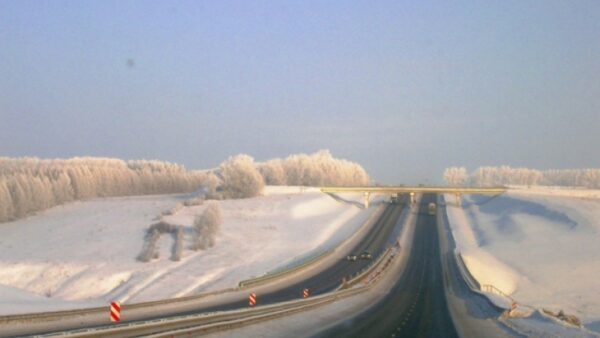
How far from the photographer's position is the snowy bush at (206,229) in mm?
85662

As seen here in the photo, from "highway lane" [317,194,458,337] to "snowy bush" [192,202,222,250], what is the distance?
28.3 meters

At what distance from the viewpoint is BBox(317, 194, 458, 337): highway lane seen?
1289 inches

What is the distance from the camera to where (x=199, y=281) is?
6481 centimetres

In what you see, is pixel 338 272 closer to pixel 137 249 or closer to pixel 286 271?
pixel 286 271

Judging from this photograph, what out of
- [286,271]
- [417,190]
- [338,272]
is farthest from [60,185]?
[286,271]

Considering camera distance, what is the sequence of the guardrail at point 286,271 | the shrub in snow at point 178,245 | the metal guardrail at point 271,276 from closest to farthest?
the metal guardrail at point 271,276, the guardrail at point 286,271, the shrub in snow at point 178,245

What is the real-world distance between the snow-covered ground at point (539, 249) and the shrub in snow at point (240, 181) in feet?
143

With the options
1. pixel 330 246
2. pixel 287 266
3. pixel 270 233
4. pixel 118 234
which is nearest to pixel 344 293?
pixel 287 266

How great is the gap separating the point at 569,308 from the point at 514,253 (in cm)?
3036

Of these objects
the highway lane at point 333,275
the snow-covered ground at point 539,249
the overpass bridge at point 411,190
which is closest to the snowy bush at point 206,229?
the highway lane at point 333,275

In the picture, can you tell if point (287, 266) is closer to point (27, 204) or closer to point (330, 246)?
point (330, 246)

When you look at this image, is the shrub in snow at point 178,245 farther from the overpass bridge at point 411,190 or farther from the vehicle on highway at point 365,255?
the overpass bridge at point 411,190

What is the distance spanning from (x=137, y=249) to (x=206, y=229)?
33.9 feet

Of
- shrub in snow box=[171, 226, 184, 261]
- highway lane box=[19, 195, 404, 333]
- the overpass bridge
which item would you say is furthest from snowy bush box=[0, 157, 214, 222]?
highway lane box=[19, 195, 404, 333]
